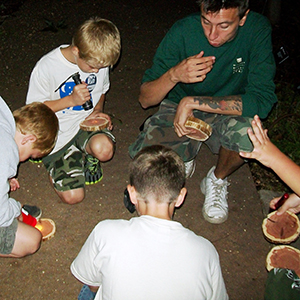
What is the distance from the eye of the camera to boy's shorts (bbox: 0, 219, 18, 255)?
2270 millimetres

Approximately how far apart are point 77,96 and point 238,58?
4.69 ft

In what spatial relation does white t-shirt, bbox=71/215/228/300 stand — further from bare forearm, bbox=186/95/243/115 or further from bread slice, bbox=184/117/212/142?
bare forearm, bbox=186/95/243/115

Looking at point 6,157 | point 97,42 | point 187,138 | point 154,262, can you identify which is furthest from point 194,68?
point 154,262

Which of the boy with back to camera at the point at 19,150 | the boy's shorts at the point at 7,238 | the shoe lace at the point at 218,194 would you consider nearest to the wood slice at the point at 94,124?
the boy with back to camera at the point at 19,150

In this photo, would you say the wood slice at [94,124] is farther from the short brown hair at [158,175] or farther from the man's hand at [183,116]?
the short brown hair at [158,175]

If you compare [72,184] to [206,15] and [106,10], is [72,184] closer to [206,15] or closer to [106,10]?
[206,15]

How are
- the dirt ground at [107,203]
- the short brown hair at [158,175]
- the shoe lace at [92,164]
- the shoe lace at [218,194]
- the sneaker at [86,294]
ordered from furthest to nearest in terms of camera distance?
the shoe lace at [92,164]
the shoe lace at [218,194]
the dirt ground at [107,203]
the sneaker at [86,294]
the short brown hair at [158,175]

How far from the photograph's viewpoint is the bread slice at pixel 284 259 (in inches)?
91.0

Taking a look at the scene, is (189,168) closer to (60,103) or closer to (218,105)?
(218,105)

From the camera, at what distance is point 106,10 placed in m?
6.07

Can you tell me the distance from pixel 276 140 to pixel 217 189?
1.38 m

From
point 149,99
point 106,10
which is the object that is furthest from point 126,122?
point 106,10

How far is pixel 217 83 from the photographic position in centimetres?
296

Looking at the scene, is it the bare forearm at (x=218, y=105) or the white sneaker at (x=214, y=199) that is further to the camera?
the white sneaker at (x=214, y=199)
